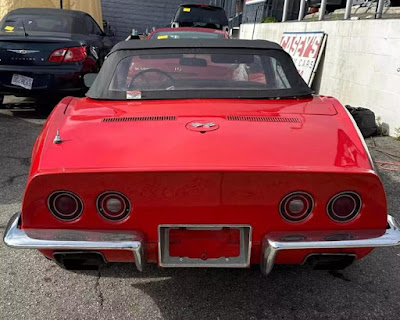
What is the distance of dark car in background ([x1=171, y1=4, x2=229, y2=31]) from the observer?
1191 centimetres

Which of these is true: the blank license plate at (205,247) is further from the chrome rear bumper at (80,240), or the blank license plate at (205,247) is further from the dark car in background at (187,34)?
the dark car in background at (187,34)

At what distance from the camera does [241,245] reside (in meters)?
1.97

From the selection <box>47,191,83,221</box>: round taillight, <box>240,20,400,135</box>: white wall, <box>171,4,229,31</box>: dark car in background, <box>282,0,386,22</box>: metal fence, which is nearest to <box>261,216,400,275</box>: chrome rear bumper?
<box>47,191,83,221</box>: round taillight

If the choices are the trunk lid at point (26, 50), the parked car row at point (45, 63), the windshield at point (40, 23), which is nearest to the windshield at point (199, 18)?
the windshield at point (40, 23)

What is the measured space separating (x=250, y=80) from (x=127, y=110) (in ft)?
3.26

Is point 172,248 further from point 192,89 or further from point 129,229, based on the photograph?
point 192,89

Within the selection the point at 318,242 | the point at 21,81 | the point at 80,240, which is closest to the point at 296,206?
the point at 318,242

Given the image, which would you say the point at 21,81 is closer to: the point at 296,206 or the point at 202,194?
the point at 202,194

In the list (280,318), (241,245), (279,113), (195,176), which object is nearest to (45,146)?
(195,176)

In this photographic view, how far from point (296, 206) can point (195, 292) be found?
2.83ft

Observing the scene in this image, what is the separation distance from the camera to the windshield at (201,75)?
2791 millimetres

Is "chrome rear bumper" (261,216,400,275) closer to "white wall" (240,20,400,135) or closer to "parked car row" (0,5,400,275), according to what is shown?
"parked car row" (0,5,400,275)

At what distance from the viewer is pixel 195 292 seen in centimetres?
237

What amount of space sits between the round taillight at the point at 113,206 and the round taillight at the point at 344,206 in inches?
37.3
